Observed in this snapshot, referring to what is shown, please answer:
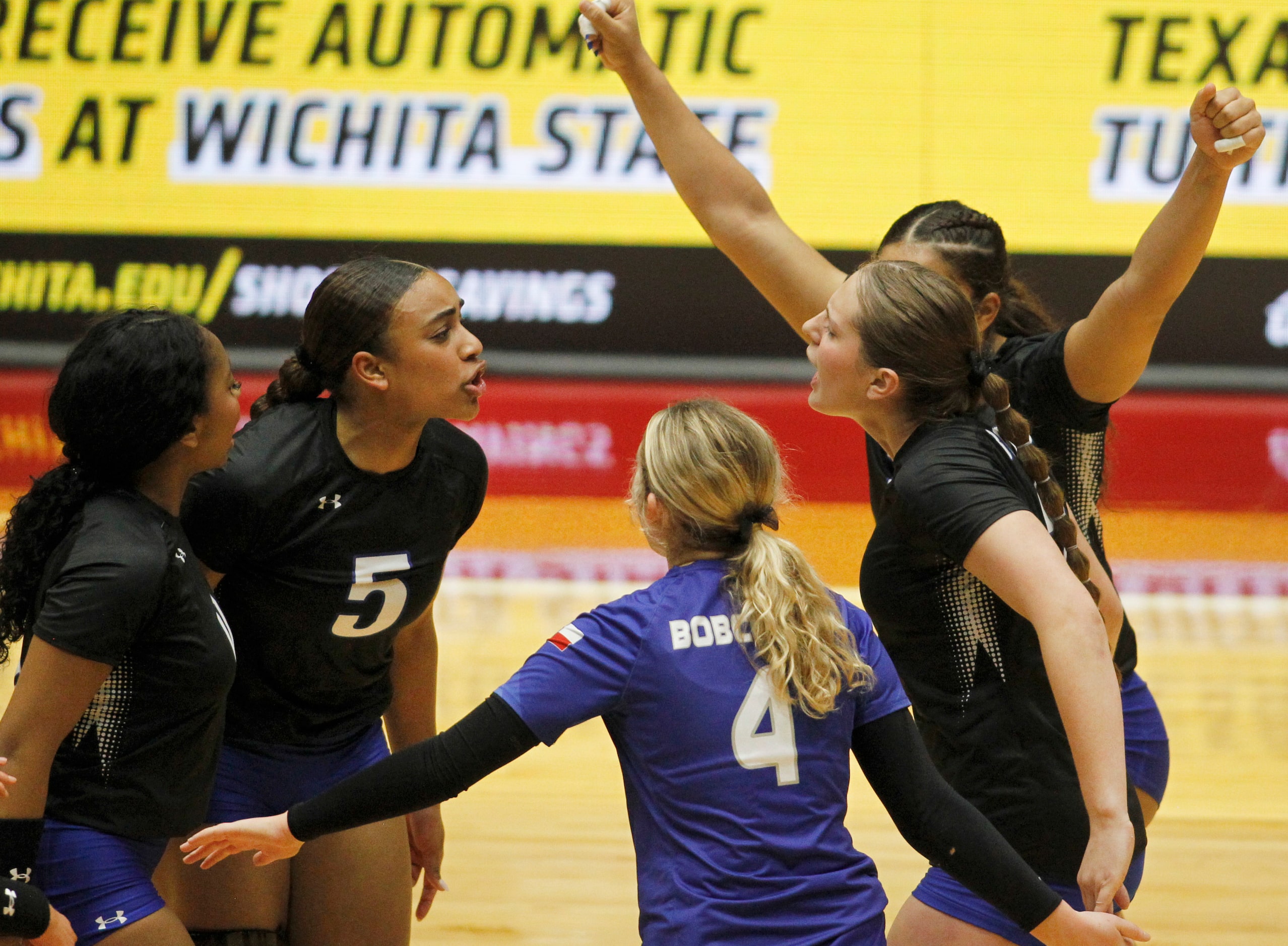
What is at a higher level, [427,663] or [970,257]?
[970,257]

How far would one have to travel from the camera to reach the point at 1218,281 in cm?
712

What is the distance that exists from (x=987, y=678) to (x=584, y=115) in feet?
19.0

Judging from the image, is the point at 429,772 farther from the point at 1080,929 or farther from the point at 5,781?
the point at 1080,929

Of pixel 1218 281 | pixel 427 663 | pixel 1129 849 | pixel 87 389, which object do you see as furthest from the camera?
pixel 1218 281

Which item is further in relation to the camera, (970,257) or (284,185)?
(284,185)

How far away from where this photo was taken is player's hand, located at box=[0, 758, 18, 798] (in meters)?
1.63

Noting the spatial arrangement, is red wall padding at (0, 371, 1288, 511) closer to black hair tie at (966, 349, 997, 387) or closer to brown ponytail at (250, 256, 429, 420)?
brown ponytail at (250, 256, 429, 420)

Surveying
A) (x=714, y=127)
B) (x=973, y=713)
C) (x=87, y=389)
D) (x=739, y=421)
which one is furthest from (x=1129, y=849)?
(x=714, y=127)

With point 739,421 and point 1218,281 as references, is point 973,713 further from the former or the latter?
point 1218,281

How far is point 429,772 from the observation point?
5.17 feet

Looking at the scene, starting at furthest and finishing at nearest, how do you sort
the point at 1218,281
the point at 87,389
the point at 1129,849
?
the point at 1218,281
the point at 87,389
the point at 1129,849

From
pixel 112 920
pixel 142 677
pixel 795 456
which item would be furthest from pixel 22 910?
pixel 795 456

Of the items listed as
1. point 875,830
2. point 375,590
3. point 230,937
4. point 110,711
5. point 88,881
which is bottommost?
point 230,937

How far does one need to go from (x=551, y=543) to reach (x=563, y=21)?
2724 mm
